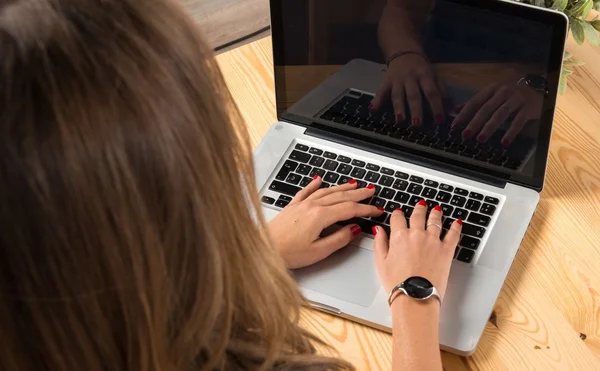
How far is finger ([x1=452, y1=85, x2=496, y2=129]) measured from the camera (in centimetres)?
92

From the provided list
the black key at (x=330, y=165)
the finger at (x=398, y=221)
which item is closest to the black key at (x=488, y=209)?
the finger at (x=398, y=221)

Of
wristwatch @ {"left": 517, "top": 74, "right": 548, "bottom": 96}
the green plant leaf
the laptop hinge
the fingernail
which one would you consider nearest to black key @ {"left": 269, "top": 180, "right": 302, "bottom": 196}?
the laptop hinge

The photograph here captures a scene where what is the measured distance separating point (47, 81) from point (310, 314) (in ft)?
1.69

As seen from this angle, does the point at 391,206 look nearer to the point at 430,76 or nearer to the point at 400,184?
the point at 400,184

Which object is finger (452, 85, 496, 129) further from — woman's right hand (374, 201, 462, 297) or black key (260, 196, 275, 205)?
black key (260, 196, 275, 205)

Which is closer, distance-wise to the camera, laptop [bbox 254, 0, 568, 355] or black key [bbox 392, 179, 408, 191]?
laptop [bbox 254, 0, 568, 355]

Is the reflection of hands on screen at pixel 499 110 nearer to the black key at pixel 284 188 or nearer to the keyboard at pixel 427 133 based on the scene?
the keyboard at pixel 427 133

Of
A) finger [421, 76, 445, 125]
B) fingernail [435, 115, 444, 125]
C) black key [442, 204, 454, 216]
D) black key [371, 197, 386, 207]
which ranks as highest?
finger [421, 76, 445, 125]

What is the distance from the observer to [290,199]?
1002 mm

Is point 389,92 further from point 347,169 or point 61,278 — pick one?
point 61,278

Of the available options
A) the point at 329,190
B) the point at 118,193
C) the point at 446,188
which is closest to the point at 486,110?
the point at 446,188

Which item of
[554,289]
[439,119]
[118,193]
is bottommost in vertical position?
[554,289]

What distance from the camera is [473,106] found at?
94 cm

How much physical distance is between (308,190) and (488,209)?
0.23 meters
